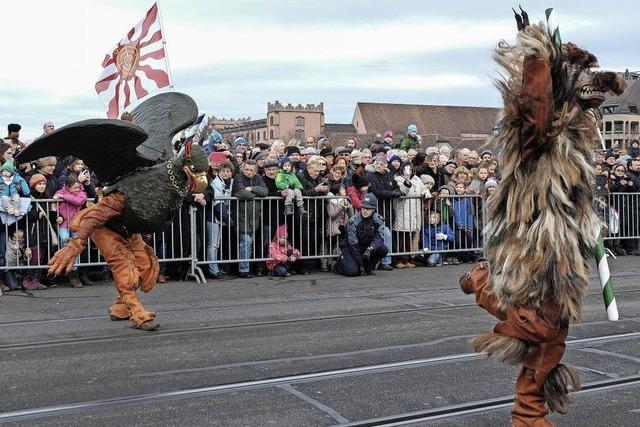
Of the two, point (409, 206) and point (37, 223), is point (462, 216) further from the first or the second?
point (37, 223)

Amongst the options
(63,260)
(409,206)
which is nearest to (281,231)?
(409,206)

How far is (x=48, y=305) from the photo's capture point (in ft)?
30.7

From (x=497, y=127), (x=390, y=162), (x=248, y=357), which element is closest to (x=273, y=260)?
(x=390, y=162)

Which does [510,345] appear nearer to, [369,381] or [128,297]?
[369,381]

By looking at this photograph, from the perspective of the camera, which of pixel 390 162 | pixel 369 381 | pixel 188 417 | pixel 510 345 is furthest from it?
pixel 390 162

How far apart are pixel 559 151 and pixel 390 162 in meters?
9.79

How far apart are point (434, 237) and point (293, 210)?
8.98 feet

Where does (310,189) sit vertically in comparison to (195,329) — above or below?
above

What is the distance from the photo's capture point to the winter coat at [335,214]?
12.7 m

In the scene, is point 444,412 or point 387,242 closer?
point 444,412

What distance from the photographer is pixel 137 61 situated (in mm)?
9133

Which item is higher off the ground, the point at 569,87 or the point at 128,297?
the point at 569,87

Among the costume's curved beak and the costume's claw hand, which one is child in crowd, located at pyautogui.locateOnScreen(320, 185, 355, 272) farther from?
the costume's claw hand

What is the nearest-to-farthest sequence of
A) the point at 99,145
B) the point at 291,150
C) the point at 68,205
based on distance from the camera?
the point at 99,145 < the point at 68,205 < the point at 291,150
